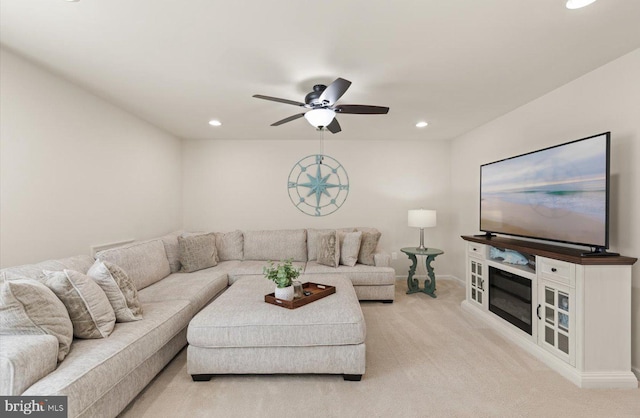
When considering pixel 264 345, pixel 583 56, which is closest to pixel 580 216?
pixel 583 56

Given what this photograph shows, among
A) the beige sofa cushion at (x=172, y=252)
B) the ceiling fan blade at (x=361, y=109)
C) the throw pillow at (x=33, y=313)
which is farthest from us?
the beige sofa cushion at (x=172, y=252)

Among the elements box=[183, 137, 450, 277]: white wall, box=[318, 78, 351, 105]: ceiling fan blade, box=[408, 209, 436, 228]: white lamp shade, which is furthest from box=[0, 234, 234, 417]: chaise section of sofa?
box=[408, 209, 436, 228]: white lamp shade

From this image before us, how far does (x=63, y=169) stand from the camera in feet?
8.21

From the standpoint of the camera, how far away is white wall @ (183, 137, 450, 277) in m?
4.76

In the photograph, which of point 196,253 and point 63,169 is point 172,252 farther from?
point 63,169

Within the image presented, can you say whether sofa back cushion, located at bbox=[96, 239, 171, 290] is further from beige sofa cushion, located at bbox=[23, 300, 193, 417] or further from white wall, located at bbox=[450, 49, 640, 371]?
white wall, located at bbox=[450, 49, 640, 371]

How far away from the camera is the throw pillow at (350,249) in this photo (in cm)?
389

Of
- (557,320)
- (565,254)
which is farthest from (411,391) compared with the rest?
(565,254)

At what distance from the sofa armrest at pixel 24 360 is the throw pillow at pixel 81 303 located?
0.29m

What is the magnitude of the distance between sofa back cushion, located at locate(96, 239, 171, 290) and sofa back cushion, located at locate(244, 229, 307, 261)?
1.16 meters

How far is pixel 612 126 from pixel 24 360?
403 centimetres

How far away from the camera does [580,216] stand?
7.19ft

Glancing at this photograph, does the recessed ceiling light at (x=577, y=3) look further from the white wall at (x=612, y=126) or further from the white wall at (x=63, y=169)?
the white wall at (x=63, y=169)

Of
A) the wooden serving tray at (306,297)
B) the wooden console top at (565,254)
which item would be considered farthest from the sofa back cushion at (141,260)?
the wooden console top at (565,254)
